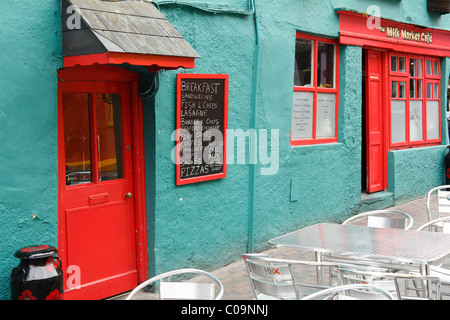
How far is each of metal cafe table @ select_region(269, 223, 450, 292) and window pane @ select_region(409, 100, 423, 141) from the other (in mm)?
6508

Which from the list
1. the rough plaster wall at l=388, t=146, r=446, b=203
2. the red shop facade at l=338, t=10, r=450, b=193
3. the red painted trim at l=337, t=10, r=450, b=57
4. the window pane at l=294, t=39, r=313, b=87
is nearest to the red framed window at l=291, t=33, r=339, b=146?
the window pane at l=294, t=39, r=313, b=87

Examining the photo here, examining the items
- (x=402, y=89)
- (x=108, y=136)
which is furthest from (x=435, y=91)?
(x=108, y=136)

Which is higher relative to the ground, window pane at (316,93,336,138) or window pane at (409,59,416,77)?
window pane at (409,59,416,77)

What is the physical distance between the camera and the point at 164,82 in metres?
5.79

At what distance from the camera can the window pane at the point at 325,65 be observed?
8.56 meters

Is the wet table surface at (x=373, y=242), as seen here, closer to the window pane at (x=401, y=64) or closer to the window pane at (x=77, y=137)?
the window pane at (x=77, y=137)

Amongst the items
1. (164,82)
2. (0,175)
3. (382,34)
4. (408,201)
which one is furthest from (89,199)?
(408,201)

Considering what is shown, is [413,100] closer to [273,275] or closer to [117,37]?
[117,37]

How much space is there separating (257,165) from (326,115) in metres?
2.12

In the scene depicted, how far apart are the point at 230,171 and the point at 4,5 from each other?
3205 mm

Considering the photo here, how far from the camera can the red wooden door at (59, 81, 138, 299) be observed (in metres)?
5.15

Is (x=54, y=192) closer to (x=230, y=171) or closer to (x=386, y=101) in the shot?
(x=230, y=171)

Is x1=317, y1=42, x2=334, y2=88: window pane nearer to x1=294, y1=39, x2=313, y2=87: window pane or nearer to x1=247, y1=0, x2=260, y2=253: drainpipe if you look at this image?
x1=294, y1=39, x2=313, y2=87: window pane

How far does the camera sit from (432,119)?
11781mm
